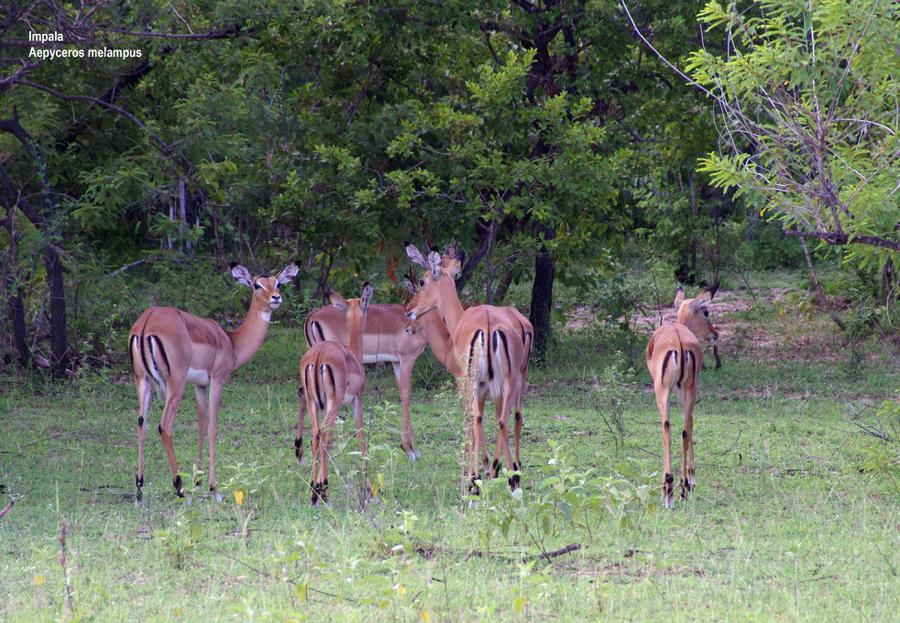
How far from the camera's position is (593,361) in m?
11.5

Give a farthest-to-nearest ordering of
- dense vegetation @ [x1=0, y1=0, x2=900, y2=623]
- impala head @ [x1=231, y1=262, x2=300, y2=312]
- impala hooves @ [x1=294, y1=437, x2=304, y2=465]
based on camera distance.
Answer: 1. impala hooves @ [x1=294, y1=437, x2=304, y2=465]
2. impala head @ [x1=231, y1=262, x2=300, y2=312]
3. dense vegetation @ [x1=0, y1=0, x2=900, y2=623]

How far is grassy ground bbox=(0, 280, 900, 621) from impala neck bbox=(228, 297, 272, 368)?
75 cm

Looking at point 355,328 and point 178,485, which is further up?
point 355,328

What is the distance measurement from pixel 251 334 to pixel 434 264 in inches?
51.9

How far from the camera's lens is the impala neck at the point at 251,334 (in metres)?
7.55

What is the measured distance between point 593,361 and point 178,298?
13.1 ft

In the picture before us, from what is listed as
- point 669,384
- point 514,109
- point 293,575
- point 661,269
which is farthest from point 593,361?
point 293,575

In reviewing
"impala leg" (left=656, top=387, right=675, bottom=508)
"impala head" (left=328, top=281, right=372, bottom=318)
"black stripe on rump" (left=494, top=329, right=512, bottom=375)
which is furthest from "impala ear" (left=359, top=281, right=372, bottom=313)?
"impala leg" (left=656, top=387, right=675, bottom=508)

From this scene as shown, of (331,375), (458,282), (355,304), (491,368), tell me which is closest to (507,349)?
(491,368)

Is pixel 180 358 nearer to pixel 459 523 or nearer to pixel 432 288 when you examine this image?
pixel 432 288

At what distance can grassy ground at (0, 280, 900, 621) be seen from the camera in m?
4.44

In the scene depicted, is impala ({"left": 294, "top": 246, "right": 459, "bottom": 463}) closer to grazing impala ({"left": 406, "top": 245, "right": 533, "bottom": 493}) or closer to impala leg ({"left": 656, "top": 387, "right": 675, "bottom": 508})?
grazing impala ({"left": 406, "top": 245, "right": 533, "bottom": 493})

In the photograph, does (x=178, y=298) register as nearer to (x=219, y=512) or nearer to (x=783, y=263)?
(x=219, y=512)

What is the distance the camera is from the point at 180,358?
6.85 meters
